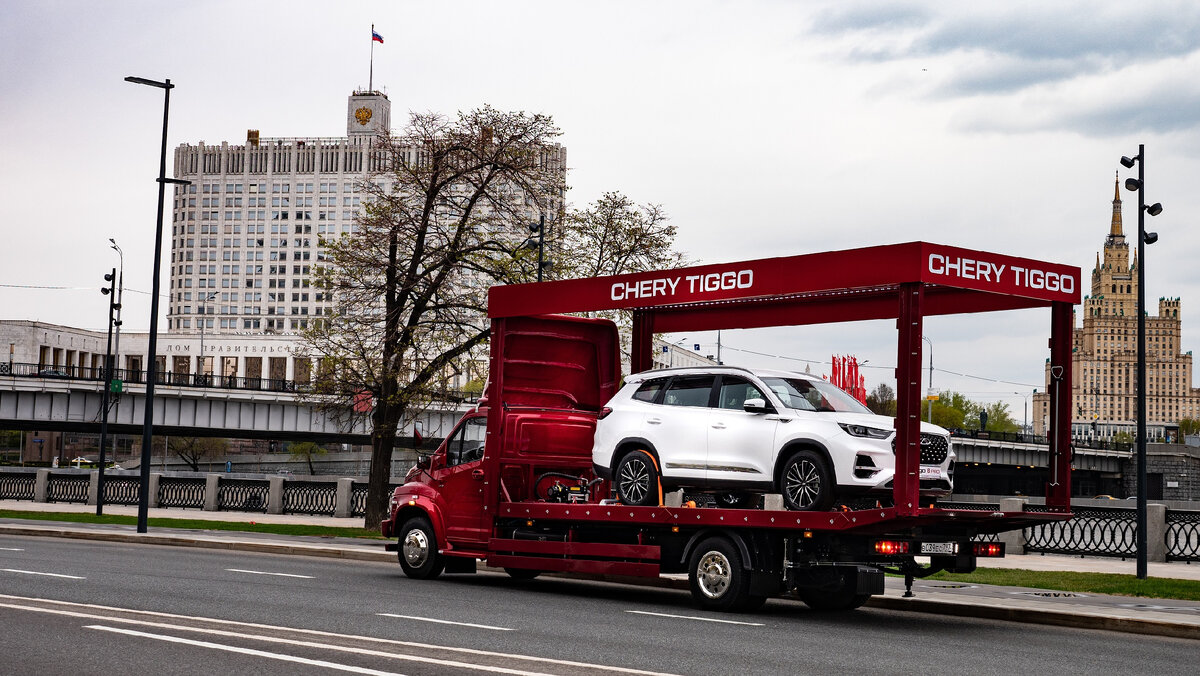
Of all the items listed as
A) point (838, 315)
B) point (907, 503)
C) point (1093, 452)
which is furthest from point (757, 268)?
point (1093, 452)

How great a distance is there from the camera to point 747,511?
45.7 feet

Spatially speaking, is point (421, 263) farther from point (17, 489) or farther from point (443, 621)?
point (17, 489)

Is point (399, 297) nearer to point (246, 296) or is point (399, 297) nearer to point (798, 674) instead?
point (798, 674)

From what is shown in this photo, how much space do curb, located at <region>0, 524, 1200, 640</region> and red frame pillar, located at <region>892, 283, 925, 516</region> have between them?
9.98ft

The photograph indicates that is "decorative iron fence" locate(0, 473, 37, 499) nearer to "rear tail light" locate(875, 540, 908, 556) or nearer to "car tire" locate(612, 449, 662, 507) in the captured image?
"car tire" locate(612, 449, 662, 507)

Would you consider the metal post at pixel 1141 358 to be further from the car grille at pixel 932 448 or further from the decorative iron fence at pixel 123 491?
the decorative iron fence at pixel 123 491

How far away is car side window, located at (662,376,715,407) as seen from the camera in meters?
15.1

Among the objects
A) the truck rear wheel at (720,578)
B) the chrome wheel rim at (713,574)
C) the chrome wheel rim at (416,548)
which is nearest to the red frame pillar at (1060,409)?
the truck rear wheel at (720,578)

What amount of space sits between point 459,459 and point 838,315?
5.65 metres

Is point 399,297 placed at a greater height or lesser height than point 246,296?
lesser

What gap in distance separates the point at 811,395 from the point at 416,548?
6664mm

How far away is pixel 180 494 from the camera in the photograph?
158 ft

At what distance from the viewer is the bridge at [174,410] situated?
64438mm

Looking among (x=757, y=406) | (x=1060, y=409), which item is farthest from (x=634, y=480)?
(x=1060, y=409)
